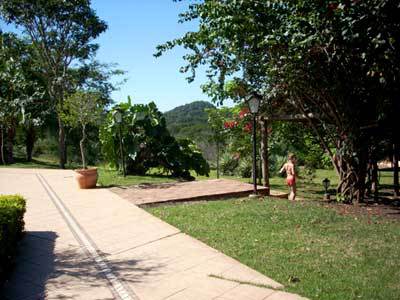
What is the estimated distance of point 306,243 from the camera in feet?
18.7

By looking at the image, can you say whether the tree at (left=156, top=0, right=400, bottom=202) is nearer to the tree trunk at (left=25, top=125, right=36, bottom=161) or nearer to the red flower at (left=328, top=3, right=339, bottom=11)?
the red flower at (left=328, top=3, right=339, bottom=11)

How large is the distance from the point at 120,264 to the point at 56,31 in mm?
18751

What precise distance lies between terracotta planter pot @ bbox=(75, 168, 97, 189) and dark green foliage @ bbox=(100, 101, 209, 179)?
150 inches

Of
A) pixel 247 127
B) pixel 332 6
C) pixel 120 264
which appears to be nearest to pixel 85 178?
pixel 247 127

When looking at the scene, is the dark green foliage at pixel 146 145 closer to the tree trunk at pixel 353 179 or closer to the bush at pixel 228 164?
the bush at pixel 228 164

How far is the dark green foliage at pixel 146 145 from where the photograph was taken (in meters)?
16.2

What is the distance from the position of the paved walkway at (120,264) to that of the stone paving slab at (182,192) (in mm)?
1637

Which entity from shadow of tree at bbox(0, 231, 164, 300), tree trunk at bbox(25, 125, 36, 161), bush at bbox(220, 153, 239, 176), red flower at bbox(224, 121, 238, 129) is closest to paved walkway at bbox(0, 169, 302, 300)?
shadow of tree at bbox(0, 231, 164, 300)

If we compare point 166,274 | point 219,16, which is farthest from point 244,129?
point 166,274

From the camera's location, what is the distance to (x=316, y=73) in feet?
29.6

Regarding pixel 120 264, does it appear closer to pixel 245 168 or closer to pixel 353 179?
pixel 353 179

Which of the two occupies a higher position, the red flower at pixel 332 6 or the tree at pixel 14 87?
the tree at pixel 14 87

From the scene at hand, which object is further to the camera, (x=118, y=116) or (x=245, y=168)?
(x=245, y=168)

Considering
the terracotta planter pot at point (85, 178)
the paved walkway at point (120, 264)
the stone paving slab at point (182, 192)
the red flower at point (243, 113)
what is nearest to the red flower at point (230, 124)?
the red flower at point (243, 113)
